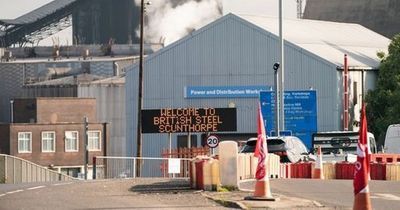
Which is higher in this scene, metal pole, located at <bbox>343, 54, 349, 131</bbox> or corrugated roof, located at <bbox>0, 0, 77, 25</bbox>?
corrugated roof, located at <bbox>0, 0, 77, 25</bbox>

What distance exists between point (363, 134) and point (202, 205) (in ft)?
17.8

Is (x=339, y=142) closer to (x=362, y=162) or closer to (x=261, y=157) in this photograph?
(x=261, y=157)

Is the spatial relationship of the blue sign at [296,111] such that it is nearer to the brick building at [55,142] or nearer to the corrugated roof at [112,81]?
the brick building at [55,142]

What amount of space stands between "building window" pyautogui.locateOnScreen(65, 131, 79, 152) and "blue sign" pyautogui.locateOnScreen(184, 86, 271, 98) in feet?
60.5

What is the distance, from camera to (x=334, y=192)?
1057 inches

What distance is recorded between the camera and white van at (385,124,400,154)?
52.8 metres

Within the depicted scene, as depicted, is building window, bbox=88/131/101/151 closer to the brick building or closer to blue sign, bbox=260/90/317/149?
the brick building

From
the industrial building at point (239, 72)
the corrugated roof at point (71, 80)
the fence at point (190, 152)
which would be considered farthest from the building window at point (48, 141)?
the fence at point (190, 152)

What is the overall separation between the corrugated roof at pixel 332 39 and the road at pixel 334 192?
4318 cm

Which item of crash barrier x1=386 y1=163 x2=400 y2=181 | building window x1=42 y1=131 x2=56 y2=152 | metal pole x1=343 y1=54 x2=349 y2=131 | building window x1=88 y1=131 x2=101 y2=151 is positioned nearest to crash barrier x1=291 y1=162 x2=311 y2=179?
crash barrier x1=386 y1=163 x2=400 y2=181

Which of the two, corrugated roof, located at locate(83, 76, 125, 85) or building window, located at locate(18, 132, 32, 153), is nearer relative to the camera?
building window, located at locate(18, 132, 32, 153)

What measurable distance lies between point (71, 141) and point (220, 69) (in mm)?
20584

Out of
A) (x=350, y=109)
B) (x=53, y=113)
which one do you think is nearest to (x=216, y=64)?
(x=350, y=109)

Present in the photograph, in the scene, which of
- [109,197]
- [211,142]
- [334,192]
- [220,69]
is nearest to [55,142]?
[220,69]
